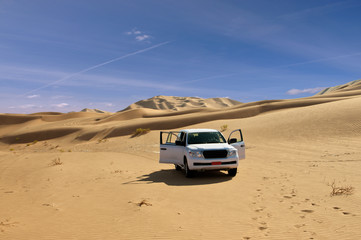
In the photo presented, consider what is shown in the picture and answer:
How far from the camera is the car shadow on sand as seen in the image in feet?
33.4

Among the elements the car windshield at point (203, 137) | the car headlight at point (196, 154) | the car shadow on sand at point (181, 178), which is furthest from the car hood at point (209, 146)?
the car shadow on sand at point (181, 178)

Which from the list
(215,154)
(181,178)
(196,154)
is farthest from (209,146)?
(181,178)

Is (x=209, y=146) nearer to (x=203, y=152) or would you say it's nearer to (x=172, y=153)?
(x=203, y=152)

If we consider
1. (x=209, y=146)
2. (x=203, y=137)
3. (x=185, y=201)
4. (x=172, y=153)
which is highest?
(x=203, y=137)

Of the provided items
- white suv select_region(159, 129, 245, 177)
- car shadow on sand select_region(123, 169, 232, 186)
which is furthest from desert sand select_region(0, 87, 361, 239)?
white suv select_region(159, 129, 245, 177)

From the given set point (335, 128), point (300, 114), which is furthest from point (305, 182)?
point (300, 114)

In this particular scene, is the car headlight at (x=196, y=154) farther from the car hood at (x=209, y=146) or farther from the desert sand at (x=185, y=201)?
the desert sand at (x=185, y=201)

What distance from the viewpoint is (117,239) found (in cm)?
506

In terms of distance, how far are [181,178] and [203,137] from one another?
1.77 m

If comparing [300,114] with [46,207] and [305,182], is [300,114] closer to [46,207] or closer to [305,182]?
[305,182]

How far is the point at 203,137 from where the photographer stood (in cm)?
1179

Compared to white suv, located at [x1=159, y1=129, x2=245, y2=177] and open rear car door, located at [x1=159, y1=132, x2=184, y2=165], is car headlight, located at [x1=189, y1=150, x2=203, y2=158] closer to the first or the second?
white suv, located at [x1=159, y1=129, x2=245, y2=177]

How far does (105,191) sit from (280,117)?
89.3 ft

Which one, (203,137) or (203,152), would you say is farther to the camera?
(203,137)
